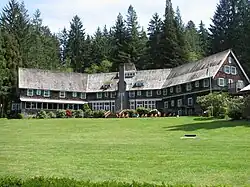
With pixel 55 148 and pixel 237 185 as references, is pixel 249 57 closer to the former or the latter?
pixel 55 148

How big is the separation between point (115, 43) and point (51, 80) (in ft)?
90.4

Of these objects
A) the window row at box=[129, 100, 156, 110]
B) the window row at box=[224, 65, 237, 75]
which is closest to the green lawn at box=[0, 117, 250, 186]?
the window row at box=[224, 65, 237, 75]

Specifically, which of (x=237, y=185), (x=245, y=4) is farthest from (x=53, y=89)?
(x=237, y=185)

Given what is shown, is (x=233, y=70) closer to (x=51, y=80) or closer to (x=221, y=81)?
(x=221, y=81)

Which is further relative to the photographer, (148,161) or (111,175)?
(148,161)

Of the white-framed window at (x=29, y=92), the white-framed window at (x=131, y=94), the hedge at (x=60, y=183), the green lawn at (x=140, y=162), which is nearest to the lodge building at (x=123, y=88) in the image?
the white-framed window at (x=29, y=92)

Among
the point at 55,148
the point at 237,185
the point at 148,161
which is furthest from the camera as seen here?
the point at 55,148

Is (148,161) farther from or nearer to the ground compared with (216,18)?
nearer to the ground

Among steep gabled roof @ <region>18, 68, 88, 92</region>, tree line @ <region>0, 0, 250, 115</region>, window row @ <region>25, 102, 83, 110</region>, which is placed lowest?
window row @ <region>25, 102, 83, 110</region>

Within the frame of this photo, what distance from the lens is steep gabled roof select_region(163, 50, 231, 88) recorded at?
5900 centimetres

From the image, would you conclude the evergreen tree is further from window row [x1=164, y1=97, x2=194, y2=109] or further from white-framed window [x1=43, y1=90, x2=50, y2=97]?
window row [x1=164, y1=97, x2=194, y2=109]

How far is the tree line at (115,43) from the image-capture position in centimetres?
7300

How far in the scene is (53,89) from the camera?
72.4 meters

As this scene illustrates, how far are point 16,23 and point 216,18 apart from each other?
41.2 meters
